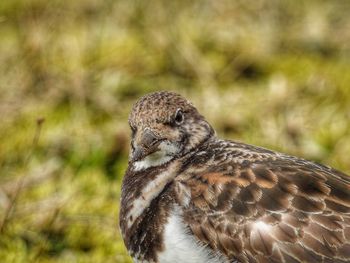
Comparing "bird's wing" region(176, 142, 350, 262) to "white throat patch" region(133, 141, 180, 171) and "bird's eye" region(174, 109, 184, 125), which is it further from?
"bird's eye" region(174, 109, 184, 125)

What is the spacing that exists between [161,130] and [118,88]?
2530 mm

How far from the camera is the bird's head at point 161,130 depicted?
4152 millimetres

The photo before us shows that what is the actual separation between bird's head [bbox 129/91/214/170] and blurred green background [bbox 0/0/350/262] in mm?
809

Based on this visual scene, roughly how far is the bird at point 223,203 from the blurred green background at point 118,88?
0.80 m

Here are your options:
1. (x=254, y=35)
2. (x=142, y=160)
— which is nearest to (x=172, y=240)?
(x=142, y=160)

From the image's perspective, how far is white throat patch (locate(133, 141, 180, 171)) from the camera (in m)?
4.21

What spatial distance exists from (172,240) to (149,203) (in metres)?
0.31

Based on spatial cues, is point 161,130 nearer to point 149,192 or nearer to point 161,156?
point 161,156

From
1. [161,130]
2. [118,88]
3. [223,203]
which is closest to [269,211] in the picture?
[223,203]

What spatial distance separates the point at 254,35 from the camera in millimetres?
7516

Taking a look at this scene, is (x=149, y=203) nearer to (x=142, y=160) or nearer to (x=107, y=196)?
(x=142, y=160)

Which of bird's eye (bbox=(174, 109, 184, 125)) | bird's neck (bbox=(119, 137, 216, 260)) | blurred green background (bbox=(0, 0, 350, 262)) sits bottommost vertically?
blurred green background (bbox=(0, 0, 350, 262))

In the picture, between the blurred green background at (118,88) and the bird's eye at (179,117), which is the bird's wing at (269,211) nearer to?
the bird's eye at (179,117)

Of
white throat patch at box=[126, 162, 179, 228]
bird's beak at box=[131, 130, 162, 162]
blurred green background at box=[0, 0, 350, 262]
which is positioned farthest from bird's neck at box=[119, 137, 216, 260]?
blurred green background at box=[0, 0, 350, 262]
